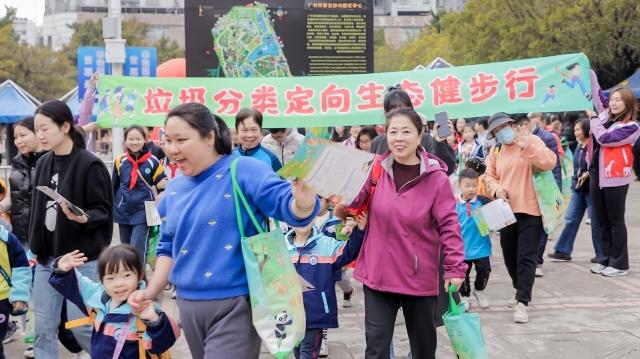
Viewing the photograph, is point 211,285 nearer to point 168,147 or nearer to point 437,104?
point 168,147

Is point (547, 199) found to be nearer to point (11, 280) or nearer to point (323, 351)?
point (323, 351)

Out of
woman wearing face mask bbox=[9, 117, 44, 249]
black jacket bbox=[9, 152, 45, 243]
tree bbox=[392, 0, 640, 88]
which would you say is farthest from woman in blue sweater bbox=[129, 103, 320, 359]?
tree bbox=[392, 0, 640, 88]

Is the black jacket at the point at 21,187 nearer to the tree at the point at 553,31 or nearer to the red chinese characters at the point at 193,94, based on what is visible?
the red chinese characters at the point at 193,94

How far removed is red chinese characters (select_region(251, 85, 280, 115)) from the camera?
7.96 m

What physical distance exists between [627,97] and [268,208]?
4995 mm

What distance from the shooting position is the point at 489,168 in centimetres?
579

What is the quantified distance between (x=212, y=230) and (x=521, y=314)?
3.48 metres

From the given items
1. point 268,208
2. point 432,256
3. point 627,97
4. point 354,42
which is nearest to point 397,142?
point 432,256

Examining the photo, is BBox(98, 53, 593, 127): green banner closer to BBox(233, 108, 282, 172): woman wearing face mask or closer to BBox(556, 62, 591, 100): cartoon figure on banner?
BBox(556, 62, 591, 100): cartoon figure on banner

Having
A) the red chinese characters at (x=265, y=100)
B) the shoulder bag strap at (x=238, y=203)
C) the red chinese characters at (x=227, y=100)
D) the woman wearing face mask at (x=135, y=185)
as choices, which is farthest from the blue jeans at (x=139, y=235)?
the shoulder bag strap at (x=238, y=203)

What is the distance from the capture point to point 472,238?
566 cm

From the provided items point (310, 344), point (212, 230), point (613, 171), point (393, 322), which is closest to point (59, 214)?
point (212, 230)

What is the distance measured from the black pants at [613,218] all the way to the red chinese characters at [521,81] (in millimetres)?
1121

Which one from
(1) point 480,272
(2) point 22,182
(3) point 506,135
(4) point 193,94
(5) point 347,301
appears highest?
(4) point 193,94
